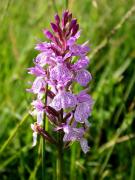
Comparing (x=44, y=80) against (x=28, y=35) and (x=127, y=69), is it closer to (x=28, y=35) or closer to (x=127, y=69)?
(x=127, y=69)

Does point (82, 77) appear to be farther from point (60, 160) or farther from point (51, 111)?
point (60, 160)

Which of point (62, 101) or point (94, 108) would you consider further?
point (94, 108)

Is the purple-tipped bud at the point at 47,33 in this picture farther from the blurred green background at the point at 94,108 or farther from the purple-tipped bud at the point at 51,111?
the blurred green background at the point at 94,108

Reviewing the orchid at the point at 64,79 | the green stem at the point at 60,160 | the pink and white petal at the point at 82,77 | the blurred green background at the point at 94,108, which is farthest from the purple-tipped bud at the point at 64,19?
the blurred green background at the point at 94,108

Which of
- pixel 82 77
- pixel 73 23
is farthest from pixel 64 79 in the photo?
pixel 73 23

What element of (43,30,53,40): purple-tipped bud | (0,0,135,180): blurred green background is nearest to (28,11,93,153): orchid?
(43,30,53,40): purple-tipped bud

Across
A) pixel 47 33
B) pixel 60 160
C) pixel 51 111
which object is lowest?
pixel 60 160
